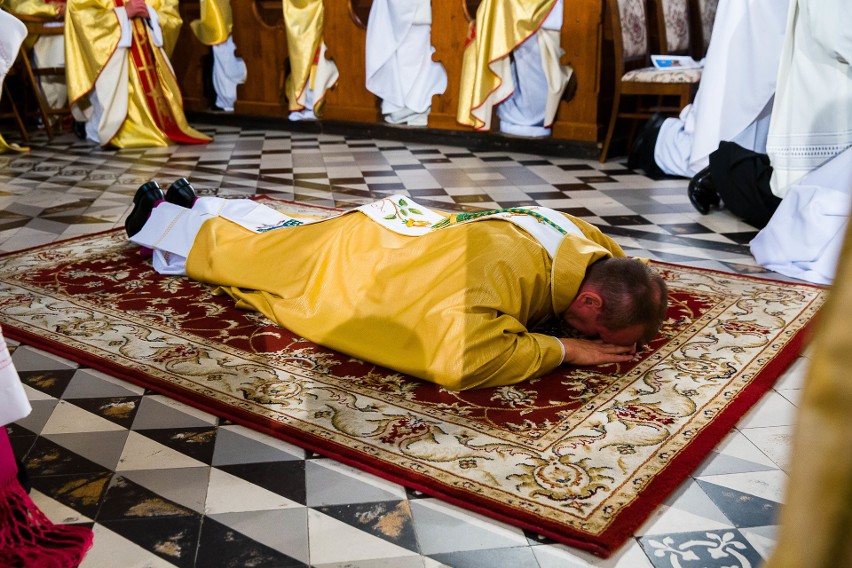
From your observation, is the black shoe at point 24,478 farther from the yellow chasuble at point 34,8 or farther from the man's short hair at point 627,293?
the yellow chasuble at point 34,8

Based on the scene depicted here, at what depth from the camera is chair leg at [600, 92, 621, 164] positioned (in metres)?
6.05

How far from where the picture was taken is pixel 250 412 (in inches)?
87.3

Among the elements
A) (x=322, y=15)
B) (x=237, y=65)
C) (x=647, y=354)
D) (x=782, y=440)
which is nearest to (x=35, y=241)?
(x=647, y=354)

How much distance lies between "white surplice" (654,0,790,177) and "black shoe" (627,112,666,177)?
1014 mm

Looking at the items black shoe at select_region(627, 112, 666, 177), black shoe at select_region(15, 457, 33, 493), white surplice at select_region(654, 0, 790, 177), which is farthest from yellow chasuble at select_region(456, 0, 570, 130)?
black shoe at select_region(15, 457, 33, 493)

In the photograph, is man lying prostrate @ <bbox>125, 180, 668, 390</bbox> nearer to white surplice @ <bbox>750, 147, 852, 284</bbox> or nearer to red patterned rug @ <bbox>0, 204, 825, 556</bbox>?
red patterned rug @ <bbox>0, 204, 825, 556</bbox>

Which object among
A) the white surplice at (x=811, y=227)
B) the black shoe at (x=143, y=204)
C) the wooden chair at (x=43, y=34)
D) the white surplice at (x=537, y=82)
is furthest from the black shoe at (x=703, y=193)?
the wooden chair at (x=43, y=34)

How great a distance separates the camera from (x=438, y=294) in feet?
7.62

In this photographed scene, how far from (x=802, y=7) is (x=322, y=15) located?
5281 mm

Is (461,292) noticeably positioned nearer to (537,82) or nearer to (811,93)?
(811,93)

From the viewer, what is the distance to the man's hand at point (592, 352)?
2424 millimetres

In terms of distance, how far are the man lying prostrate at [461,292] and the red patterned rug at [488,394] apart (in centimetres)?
8

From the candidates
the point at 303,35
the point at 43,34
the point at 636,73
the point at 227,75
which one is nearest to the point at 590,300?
the point at 636,73

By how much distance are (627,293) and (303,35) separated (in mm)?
6518
